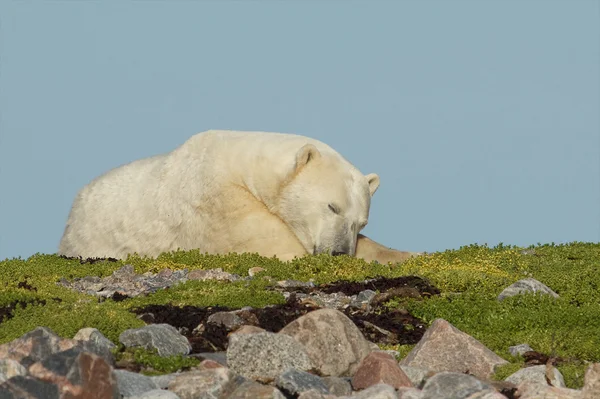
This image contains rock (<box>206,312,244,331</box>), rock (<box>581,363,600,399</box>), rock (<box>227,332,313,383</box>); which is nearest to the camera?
rock (<box>581,363,600,399</box>)

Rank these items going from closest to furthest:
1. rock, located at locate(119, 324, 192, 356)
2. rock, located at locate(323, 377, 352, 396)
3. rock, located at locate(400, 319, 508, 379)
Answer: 1. rock, located at locate(323, 377, 352, 396)
2. rock, located at locate(119, 324, 192, 356)
3. rock, located at locate(400, 319, 508, 379)

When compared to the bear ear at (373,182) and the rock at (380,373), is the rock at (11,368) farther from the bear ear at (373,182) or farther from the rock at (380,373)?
the bear ear at (373,182)

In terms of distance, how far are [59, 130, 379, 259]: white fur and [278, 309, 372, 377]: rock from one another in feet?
26.7

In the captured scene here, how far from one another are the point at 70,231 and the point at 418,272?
909cm

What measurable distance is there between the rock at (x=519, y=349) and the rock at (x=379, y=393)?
12.7ft

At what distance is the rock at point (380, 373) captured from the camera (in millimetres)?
10051

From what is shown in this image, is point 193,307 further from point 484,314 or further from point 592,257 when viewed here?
point 592,257

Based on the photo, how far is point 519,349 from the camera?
12766 millimetres

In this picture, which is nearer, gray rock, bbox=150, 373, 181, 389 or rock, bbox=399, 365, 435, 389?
gray rock, bbox=150, 373, 181, 389

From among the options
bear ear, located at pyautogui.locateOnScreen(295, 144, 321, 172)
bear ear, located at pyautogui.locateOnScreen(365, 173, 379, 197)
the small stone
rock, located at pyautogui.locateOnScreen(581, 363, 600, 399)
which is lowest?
rock, located at pyautogui.locateOnScreen(581, 363, 600, 399)

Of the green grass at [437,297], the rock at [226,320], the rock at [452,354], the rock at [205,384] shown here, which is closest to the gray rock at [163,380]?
the rock at [205,384]

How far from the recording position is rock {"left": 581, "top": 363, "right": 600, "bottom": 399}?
956 cm

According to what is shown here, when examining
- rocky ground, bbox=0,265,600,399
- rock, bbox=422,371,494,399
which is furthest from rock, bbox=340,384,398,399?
rock, bbox=422,371,494,399

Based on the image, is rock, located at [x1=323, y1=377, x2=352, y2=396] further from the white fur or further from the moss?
the white fur
